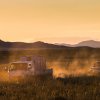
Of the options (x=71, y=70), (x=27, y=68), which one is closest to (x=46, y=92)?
(x=27, y=68)

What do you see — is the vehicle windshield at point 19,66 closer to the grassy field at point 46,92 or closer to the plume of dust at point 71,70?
the grassy field at point 46,92

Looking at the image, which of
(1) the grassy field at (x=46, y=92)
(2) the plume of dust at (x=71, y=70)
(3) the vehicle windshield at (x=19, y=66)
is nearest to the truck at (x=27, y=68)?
(3) the vehicle windshield at (x=19, y=66)

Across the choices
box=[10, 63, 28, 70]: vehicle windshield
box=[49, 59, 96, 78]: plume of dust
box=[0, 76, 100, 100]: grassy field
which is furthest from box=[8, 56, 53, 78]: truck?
box=[49, 59, 96, 78]: plume of dust

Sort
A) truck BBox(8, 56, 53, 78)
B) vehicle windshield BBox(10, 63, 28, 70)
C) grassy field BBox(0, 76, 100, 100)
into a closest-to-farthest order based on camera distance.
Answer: grassy field BBox(0, 76, 100, 100) → truck BBox(8, 56, 53, 78) → vehicle windshield BBox(10, 63, 28, 70)

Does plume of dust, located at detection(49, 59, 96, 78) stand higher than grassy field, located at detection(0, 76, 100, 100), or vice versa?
plume of dust, located at detection(49, 59, 96, 78)

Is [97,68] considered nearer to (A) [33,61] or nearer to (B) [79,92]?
(A) [33,61]

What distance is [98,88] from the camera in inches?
888

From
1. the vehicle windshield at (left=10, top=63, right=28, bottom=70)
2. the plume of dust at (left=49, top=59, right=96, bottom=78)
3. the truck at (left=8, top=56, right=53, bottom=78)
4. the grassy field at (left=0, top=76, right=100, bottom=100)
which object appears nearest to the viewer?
the grassy field at (left=0, top=76, right=100, bottom=100)

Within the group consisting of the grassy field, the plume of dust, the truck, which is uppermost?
the truck

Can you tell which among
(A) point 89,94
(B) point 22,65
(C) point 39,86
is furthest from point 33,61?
(A) point 89,94

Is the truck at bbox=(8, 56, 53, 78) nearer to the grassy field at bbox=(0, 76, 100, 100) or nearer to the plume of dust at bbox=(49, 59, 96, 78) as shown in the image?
the grassy field at bbox=(0, 76, 100, 100)

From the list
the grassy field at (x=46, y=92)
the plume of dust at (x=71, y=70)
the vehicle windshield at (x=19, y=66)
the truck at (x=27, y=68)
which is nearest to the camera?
the grassy field at (x=46, y=92)

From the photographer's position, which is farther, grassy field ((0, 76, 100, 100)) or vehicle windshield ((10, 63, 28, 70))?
vehicle windshield ((10, 63, 28, 70))

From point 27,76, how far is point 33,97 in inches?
323
